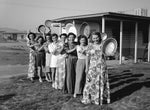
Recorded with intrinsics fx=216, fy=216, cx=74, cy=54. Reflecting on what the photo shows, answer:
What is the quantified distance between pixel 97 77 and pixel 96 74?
8 cm

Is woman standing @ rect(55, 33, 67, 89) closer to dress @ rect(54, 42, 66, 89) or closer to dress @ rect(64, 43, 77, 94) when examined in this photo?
dress @ rect(54, 42, 66, 89)

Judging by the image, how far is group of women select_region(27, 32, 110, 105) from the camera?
16.9 feet

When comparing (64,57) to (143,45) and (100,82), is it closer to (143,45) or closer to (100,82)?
(100,82)

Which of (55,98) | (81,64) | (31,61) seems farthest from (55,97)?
(31,61)

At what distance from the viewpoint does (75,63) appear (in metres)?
6.07

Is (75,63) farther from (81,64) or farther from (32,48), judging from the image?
(32,48)

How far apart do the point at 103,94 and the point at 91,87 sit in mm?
337

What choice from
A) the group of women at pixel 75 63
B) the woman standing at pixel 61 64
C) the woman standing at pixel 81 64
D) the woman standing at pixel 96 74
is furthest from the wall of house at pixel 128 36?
the woman standing at pixel 96 74

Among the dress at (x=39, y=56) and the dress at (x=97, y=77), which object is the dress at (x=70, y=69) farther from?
the dress at (x=39, y=56)

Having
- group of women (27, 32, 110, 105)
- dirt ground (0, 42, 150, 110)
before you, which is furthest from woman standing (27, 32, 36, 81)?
dirt ground (0, 42, 150, 110)

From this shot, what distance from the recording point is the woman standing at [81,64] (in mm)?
5630

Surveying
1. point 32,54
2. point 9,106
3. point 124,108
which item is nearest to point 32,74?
point 32,54

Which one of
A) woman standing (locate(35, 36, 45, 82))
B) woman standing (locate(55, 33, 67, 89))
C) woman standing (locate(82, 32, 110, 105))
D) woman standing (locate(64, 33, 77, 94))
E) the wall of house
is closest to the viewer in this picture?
woman standing (locate(82, 32, 110, 105))

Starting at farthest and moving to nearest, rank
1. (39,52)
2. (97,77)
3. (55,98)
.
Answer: (39,52)
(55,98)
(97,77)
